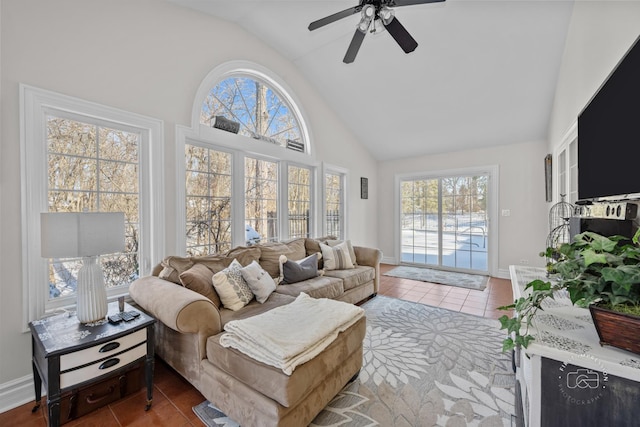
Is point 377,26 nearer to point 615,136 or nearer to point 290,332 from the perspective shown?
point 615,136

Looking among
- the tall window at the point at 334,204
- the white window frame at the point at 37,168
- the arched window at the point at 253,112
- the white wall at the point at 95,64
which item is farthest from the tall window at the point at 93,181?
the tall window at the point at 334,204

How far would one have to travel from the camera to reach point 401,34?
215 centimetres

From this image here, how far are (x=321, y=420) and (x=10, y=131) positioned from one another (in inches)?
108

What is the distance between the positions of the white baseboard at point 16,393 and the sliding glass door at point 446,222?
5.67 metres

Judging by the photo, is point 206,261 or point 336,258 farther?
point 336,258

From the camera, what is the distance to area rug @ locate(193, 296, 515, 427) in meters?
1.60

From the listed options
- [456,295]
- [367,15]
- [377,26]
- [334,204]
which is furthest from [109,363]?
[456,295]

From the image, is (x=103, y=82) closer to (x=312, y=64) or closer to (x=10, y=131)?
→ (x=10, y=131)

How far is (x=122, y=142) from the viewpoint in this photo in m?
2.31

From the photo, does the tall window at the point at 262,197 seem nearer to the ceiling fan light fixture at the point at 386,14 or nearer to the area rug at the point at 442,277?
the ceiling fan light fixture at the point at 386,14

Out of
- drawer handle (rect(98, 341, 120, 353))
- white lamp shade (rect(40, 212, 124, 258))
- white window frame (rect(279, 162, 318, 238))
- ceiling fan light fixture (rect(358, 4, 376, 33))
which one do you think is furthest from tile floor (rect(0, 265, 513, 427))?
ceiling fan light fixture (rect(358, 4, 376, 33))

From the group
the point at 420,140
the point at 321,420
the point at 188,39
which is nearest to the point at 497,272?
the point at 420,140

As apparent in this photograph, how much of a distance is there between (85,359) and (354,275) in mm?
2570

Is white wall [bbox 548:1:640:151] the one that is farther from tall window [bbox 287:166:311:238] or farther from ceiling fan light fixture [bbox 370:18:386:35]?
tall window [bbox 287:166:311:238]
